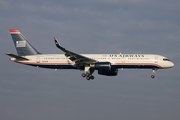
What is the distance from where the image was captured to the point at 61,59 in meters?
60.8

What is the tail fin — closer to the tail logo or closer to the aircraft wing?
the tail logo

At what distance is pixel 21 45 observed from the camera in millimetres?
64312

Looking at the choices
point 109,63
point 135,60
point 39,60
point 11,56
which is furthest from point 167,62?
point 11,56

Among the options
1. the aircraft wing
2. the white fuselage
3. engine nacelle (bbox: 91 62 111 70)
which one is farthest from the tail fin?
engine nacelle (bbox: 91 62 111 70)

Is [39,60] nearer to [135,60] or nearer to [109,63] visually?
[109,63]

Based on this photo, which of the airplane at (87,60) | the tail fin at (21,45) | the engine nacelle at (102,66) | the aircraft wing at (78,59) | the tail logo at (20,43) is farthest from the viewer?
the tail logo at (20,43)

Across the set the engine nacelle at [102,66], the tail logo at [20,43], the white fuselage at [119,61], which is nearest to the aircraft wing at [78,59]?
the engine nacelle at [102,66]

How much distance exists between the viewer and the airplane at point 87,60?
2255 inches

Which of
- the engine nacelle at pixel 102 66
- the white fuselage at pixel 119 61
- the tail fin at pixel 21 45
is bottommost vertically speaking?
the engine nacelle at pixel 102 66

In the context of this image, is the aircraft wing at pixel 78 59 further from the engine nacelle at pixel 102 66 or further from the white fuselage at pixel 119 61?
the white fuselage at pixel 119 61

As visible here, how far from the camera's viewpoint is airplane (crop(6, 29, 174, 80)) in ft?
188

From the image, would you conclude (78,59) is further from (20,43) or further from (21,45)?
(20,43)

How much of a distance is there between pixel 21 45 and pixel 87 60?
1730cm

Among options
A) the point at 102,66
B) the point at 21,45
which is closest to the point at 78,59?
the point at 102,66
